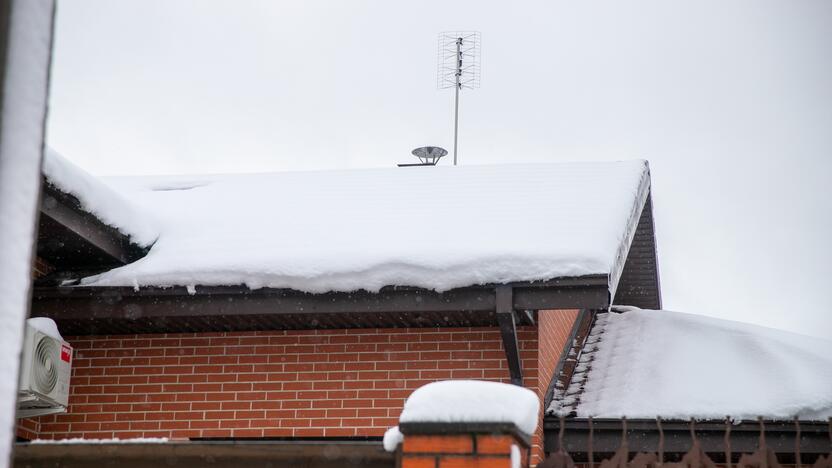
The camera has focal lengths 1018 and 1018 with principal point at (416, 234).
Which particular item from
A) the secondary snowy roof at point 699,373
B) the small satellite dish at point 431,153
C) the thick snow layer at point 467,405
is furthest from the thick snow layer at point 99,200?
the small satellite dish at point 431,153

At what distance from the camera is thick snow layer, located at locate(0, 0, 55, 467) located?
902mm

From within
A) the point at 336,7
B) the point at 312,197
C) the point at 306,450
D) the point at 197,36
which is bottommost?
the point at 306,450

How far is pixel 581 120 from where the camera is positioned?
43469 millimetres

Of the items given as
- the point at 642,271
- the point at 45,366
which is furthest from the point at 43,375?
the point at 642,271

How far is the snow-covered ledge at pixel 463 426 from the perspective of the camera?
303 centimetres

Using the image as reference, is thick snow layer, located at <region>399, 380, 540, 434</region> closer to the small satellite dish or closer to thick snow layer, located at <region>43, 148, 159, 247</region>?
thick snow layer, located at <region>43, 148, 159, 247</region>

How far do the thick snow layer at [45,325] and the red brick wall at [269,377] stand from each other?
0.68 meters

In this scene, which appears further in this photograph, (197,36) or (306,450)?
(197,36)

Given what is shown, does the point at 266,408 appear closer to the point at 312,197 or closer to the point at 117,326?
the point at 117,326

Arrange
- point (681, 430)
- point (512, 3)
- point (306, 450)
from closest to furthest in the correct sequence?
1. point (306, 450)
2. point (681, 430)
3. point (512, 3)

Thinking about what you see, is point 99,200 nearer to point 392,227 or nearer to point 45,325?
point 45,325

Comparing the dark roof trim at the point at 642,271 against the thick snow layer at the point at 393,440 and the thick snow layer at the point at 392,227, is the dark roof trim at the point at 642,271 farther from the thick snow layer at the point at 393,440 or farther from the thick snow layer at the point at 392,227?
the thick snow layer at the point at 393,440

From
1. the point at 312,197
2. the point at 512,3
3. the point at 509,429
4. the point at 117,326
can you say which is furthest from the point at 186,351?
the point at 512,3

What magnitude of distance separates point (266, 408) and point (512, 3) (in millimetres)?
48483
